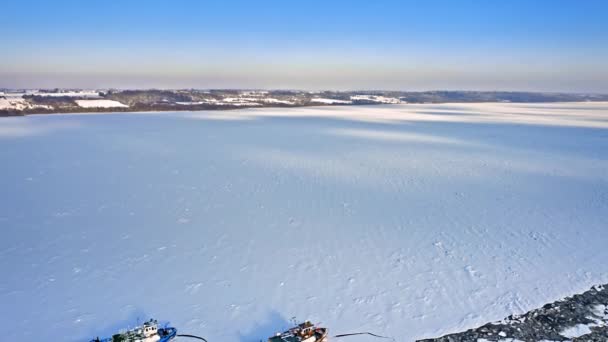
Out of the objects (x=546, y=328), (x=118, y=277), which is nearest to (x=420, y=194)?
(x=546, y=328)

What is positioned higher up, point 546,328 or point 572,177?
point 572,177

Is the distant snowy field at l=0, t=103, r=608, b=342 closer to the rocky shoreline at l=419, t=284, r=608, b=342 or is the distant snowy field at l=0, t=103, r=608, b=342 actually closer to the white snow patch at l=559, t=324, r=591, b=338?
the rocky shoreline at l=419, t=284, r=608, b=342

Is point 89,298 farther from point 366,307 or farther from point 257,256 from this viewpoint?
point 366,307

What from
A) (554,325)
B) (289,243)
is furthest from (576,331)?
(289,243)

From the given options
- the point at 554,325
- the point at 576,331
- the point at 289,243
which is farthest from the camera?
the point at 289,243

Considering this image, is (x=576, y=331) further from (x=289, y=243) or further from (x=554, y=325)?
(x=289, y=243)

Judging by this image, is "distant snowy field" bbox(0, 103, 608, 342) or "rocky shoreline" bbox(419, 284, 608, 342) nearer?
"rocky shoreline" bbox(419, 284, 608, 342)

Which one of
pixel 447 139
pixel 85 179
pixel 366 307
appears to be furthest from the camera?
pixel 447 139

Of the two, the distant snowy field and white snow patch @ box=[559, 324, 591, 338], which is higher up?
the distant snowy field

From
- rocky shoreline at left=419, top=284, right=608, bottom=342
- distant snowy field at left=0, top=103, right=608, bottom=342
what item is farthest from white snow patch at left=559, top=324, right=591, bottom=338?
distant snowy field at left=0, top=103, right=608, bottom=342
